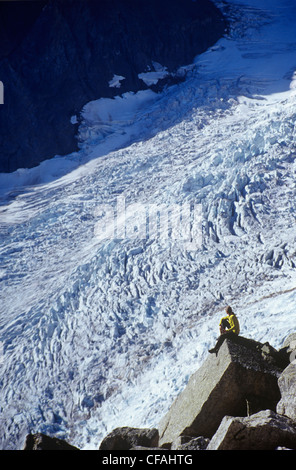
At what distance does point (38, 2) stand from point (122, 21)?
6482 millimetres

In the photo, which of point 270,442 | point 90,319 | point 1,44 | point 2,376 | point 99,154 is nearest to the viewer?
point 270,442

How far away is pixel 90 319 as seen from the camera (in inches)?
492

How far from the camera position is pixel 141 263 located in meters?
14.0

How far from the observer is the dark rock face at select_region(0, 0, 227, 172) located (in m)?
29.5

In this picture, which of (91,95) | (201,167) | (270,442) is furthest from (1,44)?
(270,442)

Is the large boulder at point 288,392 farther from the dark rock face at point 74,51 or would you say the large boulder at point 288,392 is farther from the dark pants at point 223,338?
the dark rock face at point 74,51

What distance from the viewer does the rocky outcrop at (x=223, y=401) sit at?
214 inches

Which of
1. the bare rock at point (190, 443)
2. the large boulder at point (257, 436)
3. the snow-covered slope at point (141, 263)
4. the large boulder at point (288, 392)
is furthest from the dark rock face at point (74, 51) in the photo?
the large boulder at point (257, 436)

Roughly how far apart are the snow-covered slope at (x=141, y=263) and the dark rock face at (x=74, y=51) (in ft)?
20.5

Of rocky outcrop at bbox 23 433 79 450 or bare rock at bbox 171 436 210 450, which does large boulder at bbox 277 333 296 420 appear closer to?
bare rock at bbox 171 436 210 450

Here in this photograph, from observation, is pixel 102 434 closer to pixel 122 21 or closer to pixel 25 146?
pixel 25 146

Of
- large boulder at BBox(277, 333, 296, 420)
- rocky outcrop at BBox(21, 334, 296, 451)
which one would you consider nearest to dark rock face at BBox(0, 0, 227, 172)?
rocky outcrop at BBox(21, 334, 296, 451)

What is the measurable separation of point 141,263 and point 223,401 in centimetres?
823

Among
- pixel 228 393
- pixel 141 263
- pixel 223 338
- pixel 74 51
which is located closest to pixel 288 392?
pixel 228 393
